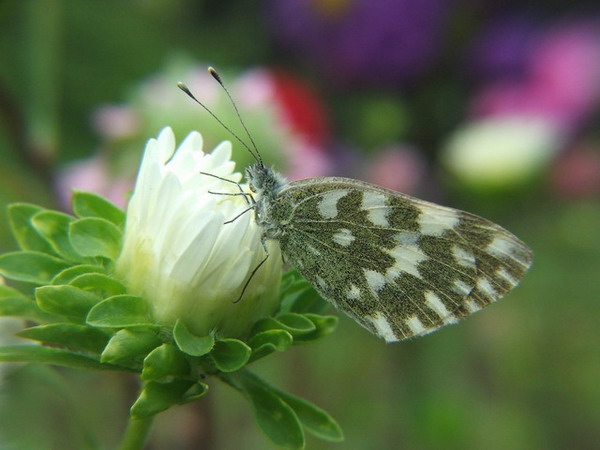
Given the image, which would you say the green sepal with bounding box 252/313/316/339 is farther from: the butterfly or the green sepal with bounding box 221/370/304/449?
the butterfly

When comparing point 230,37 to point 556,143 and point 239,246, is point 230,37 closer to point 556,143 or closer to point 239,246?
point 556,143

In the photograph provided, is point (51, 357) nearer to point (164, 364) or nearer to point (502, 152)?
point (164, 364)

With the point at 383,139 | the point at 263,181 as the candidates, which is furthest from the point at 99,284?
the point at 383,139

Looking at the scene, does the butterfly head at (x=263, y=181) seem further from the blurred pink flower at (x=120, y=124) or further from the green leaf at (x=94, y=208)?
the blurred pink flower at (x=120, y=124)

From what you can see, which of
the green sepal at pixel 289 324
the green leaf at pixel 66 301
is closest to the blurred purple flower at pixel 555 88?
the green sepal at pixel 289 324

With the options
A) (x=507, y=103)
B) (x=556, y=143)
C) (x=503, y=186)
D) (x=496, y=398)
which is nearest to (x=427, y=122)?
(x=507, y=103)

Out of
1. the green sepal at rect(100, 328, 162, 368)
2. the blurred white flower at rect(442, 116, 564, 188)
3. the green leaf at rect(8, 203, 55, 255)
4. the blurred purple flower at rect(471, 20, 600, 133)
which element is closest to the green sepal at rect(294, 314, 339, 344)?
the green sepal at rect(100, 328, 162, 368)

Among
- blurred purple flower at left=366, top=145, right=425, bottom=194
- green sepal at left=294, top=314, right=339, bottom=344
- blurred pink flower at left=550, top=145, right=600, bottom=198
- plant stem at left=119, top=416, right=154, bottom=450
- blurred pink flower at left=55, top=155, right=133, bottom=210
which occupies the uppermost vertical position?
blurred pink flower at left=550, top=145, right=600, bottom=198
